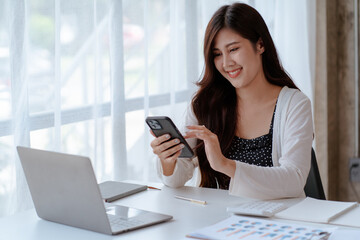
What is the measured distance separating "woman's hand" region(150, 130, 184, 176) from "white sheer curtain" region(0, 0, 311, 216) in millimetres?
400

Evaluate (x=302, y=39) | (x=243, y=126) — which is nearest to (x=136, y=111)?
(x=243, y=126)

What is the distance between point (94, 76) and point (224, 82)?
0.51 m

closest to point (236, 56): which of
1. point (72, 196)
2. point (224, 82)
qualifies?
point (224, 82)

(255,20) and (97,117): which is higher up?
(255,20)

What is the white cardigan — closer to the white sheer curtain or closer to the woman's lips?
the woman's lips

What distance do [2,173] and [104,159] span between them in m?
0.49

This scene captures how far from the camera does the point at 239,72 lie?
1910mm

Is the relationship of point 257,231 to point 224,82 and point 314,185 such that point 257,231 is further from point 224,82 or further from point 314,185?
point 224,82

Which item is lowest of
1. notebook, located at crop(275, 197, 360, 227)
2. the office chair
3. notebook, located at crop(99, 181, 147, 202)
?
the office chair

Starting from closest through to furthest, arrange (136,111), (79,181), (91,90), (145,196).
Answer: (79,181) → (145,196) → (91,90) → (136,111)

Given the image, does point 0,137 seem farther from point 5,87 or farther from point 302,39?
point 302,39

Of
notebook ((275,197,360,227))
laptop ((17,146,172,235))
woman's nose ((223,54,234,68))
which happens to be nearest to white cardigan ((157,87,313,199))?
notebook ((275,197,360,227))

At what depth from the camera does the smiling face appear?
1888 mm

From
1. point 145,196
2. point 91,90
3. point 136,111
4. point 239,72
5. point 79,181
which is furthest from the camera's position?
point 136,111
